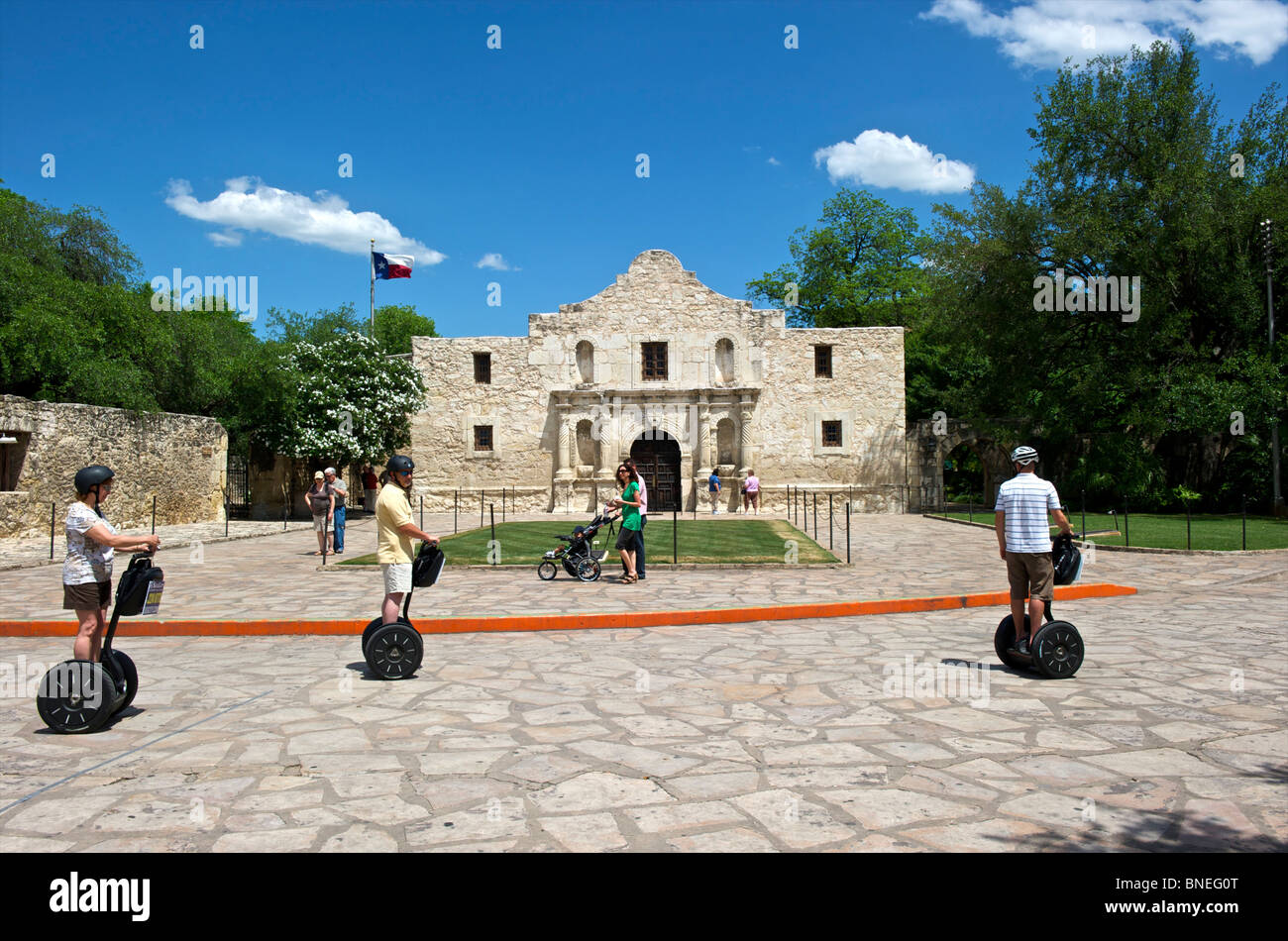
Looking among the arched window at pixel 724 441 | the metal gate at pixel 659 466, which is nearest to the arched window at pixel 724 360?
the arched window at pixel 724 441

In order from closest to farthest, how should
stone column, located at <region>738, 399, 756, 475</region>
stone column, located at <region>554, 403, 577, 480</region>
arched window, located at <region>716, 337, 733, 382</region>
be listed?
1. stone column, located at <region>738, 399, 756, 475</region>
2. stone column, located at <region>554, 403, 577, 480</region>
3. arched window, located at <region>716, 337, 733, 382</region>

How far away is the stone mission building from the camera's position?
3241 centimetres

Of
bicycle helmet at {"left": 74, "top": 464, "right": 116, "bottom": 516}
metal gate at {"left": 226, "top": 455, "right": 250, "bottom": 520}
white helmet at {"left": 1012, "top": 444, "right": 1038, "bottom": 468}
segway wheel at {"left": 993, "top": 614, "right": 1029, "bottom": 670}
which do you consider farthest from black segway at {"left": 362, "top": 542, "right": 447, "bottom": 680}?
metal gate at {"left": 226, "top": 455, "right": 250, "bottom": 520}

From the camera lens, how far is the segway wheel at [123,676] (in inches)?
210

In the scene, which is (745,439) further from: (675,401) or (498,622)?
(498,622)

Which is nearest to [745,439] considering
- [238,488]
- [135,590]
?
[238,488]

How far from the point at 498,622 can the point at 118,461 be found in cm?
1748

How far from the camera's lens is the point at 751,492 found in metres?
30.8

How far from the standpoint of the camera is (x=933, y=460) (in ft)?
110

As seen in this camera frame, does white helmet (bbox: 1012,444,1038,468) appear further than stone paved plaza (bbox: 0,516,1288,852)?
Yes

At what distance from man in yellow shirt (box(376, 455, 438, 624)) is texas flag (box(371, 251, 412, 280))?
2886cm

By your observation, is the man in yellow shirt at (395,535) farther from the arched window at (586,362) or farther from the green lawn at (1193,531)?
the arched window at (586,362)

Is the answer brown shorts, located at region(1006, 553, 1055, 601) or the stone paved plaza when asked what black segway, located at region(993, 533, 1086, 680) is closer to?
brown shorts, located at region(1006, 553, 1055, 601)

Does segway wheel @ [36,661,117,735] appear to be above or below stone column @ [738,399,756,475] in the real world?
below
